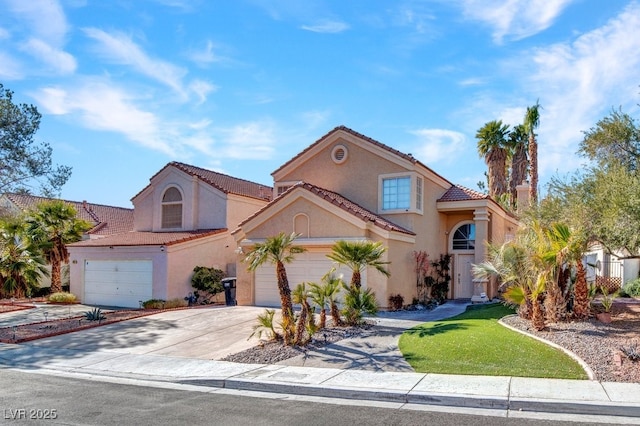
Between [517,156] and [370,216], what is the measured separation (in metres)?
21.8

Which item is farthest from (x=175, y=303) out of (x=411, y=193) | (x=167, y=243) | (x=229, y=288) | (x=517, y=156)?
(x=517, y=156)

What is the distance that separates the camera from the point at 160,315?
19.6 m

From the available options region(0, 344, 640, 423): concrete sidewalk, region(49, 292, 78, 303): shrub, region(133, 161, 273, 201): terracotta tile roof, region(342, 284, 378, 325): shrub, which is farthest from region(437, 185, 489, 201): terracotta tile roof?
region(49, 292, 78, 303): shrub

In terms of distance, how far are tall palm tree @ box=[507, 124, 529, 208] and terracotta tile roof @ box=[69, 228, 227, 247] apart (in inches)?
853

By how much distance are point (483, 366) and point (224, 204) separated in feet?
56.8

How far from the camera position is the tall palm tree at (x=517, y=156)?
3691 centimetres

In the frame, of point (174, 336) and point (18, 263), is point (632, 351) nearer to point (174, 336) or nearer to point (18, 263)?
point (174, 336)

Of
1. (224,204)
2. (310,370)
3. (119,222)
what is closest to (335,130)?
(224,204)

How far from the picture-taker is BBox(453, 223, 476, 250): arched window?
24188 millimetres

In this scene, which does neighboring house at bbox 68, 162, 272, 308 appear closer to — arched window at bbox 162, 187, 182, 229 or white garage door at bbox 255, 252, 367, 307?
arched window at bbox 162, 187, 182, 229

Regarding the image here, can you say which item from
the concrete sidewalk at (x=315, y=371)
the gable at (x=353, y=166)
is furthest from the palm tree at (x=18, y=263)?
the gable at (x=353, y=166)

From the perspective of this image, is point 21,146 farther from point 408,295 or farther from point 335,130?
point 408,295

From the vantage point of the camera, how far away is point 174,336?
15742 millimetres

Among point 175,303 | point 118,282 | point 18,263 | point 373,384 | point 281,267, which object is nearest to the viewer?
point 373,384
